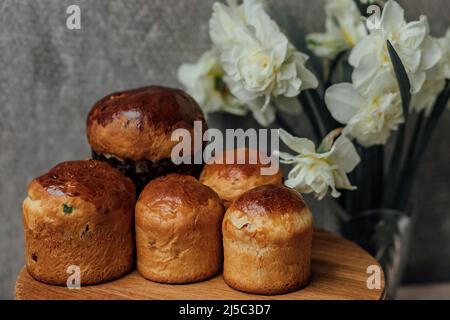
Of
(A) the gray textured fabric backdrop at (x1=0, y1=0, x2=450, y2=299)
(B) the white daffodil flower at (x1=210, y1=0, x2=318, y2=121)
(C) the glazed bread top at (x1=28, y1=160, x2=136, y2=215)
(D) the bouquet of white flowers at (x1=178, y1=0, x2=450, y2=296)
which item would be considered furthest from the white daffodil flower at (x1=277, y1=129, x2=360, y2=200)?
(A) the gray textured fabric backdrop at (x1=0, y1=0, x2=450, y2=299)

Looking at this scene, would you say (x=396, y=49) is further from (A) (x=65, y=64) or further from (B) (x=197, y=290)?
(A) (x=65, y=64)

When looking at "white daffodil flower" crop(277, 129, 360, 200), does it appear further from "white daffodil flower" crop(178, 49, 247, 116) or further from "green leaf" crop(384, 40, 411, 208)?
"white daffodil flower" crop(178, 49, 247, 116)

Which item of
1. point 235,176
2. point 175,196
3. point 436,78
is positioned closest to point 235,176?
point 235,176

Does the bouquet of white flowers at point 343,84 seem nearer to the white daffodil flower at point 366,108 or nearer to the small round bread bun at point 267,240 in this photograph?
the white daffodil flower at point 366,108

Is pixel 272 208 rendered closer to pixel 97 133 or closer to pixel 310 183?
pixel 310 183
